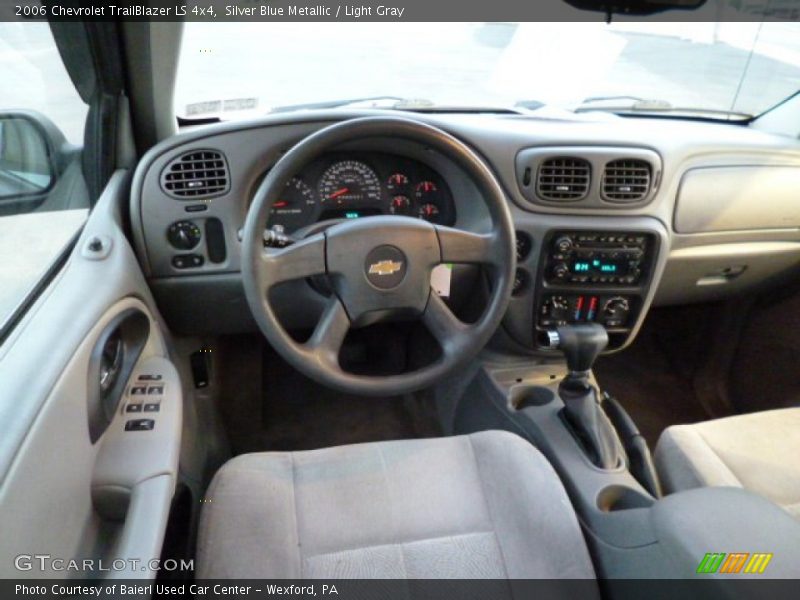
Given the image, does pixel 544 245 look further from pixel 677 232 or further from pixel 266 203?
pixel 266 203

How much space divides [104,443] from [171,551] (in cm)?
42

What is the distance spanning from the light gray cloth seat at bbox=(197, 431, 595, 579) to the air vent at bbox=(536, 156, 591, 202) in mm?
754

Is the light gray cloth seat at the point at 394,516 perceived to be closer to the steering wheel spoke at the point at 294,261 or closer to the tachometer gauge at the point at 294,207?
the steering wheel spoke at the point at 294,261

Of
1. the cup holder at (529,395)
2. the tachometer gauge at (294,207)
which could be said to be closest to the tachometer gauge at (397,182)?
the tachometer gauge at (294,207)

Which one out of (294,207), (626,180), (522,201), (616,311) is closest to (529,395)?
(616,311)

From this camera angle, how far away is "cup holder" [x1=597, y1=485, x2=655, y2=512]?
140cm

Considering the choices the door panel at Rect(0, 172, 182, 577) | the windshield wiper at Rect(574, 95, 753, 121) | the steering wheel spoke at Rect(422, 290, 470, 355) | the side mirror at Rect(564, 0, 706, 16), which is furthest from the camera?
the windshield wiper at Rect(574, 95, 753, 121)

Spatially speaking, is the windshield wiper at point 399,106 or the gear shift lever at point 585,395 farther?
the windshield wiper at point 399,106

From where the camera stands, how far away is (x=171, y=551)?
145cm

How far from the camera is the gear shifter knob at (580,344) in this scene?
1.62 metres

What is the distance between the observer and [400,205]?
5.85 ft

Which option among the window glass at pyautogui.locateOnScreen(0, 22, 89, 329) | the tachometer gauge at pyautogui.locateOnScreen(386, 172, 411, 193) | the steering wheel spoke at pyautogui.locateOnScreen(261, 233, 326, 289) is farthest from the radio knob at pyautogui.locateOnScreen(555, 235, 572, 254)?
the window glass at pyautogui.locateOnScreen(0, 22, 89, 329)

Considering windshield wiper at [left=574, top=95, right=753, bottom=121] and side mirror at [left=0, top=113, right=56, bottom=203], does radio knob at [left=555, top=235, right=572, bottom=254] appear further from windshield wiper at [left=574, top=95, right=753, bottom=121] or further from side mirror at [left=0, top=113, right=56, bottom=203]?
side mirror at [left=0, top=113, right=56, bottom=203]

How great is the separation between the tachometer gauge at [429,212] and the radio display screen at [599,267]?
445 millimetres
